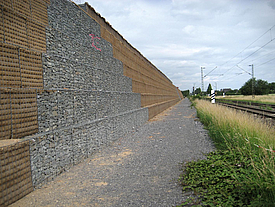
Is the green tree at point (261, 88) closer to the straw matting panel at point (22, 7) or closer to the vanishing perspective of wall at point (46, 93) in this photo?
the vanishing perspective of wall at point (46, 93)

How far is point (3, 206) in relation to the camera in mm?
2998

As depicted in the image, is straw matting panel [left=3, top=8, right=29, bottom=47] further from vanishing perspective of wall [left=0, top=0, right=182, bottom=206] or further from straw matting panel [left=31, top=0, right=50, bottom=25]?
straw matting panel [left=31, top=0, right=50, bottom=25]

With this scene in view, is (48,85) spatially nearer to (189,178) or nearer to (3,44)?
(3,44)

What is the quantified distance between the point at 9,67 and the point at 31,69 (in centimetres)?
48

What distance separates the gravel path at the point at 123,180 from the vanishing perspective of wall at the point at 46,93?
318 millimetres

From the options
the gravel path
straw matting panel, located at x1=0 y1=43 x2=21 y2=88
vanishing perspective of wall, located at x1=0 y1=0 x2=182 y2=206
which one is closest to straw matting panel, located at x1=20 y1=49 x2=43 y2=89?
vanishing perspective of wall, located at x1=0 y1=0 x2=182 y2=206

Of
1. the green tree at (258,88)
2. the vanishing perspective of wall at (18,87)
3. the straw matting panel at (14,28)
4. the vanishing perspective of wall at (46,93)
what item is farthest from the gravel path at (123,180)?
the green tree at (258,88)

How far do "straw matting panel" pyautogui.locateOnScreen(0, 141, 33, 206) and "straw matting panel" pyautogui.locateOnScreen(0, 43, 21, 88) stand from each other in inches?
41.6

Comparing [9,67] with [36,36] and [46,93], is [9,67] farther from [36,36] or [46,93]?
[36,36]

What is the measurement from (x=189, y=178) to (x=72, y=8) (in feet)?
17.3

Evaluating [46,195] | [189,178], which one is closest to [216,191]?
[189,178]

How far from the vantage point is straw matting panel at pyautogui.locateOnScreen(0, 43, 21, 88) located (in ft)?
11.5

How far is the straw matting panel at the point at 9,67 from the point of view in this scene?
11.5 ft

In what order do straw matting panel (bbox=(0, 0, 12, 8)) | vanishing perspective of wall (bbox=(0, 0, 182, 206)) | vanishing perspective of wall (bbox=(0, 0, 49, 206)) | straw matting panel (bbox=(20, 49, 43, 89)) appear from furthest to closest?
straw matting panel (bbox=(20, 49, 43, 89)) → straw matting panel (bbox=(0, 0, 12, 8)) → vanishing perspective of wall (bbox=(0, 0, 182, 206)) → vanishing perspective of wall (bbox=(0, 0, 49, 206))
